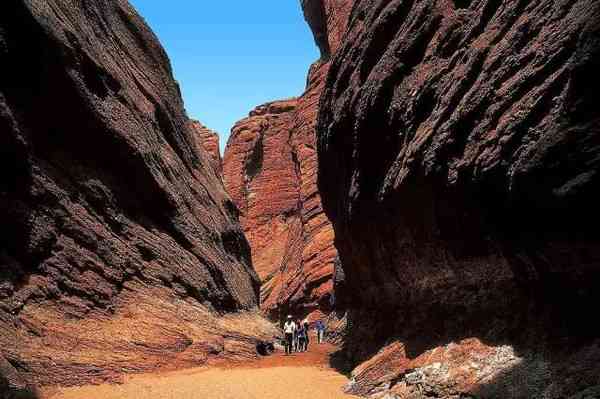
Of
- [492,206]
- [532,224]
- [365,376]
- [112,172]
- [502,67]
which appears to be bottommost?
[365,376]

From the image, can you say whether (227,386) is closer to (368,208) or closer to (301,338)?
(368,208)

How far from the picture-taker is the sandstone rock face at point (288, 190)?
105ft

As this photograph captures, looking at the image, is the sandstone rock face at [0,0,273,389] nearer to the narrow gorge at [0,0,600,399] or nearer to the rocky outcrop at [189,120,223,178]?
the narrow gorge at [0,0,600,399]

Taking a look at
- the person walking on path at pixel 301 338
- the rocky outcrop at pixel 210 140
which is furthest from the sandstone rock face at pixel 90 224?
the rocky outcrop at pixel 210 140

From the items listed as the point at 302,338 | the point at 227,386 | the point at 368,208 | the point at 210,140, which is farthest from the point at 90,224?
the point at 210,140

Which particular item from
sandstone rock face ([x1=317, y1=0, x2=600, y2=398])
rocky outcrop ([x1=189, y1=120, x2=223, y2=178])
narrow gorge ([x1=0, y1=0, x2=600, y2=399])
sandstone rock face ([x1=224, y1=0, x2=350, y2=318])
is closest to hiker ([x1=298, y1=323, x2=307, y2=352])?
narrow gorge ([x1=0, y1=0, x2=600, y2=399])

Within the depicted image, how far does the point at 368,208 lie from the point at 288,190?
39.1 m

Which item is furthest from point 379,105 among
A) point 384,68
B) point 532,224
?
point 532,224

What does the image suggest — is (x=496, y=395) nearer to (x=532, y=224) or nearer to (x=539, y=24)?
(x=532, y=224)

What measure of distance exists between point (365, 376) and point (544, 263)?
17.0 ft

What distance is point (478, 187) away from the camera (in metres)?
6.89

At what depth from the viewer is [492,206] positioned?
6727 millimetres

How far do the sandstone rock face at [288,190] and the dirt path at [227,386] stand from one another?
17768 mm

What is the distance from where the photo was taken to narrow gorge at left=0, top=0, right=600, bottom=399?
5.66m
